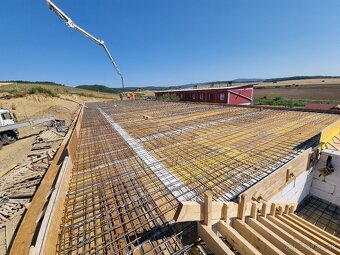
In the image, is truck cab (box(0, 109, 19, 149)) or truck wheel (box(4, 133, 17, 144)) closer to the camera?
truck cab (box(0, 109, 19, 149))

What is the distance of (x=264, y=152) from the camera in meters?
6.04

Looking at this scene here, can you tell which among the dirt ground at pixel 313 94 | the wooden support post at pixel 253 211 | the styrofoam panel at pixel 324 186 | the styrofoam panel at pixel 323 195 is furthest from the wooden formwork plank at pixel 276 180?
the dirt ground at pixel 313 94

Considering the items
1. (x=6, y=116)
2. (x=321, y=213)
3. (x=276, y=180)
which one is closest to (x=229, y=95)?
(x=321, y=213)

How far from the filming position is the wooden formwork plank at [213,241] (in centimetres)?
235

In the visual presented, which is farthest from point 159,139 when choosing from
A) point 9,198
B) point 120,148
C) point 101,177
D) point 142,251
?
point 9,198

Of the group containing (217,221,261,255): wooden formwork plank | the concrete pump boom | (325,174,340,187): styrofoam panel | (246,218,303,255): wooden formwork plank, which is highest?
the concrete pump boom

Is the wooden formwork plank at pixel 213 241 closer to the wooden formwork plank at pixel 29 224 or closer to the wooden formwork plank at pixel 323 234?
the wooden formwork plank at pixel 323 234

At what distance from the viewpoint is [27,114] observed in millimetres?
28266

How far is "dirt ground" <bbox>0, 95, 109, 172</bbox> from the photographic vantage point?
13453mm

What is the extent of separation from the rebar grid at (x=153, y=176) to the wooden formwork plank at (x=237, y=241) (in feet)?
2.38

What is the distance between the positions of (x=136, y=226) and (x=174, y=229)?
71cm

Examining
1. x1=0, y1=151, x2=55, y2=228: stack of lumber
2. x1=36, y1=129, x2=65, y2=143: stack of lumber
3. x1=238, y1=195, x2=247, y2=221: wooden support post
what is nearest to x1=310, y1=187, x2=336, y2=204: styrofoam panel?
x1=238, y1=195, x2=247, y2=221: wooden support post

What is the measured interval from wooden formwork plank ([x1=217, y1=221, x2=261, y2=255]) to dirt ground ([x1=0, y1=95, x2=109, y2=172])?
14.6 metres

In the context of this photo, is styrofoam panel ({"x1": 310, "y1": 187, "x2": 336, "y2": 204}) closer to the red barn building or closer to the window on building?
the red barn building
